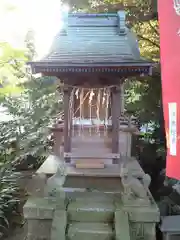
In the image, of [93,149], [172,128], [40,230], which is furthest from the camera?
[93,149]

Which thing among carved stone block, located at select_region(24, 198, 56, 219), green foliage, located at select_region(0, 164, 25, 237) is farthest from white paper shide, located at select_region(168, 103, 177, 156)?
green foliage, located at select_region(0, 164, 25, 237)

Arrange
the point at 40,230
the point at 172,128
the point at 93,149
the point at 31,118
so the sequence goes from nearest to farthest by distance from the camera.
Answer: the point at 172,128, the point at 40,230, the point at 93,149, the point at 31,118

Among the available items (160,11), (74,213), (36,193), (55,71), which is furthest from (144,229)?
Answer: (160,11)

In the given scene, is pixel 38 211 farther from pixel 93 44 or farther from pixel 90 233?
pixel 93 44

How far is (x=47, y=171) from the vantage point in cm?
727

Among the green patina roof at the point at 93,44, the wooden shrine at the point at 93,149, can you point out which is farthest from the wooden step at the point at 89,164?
the green patina roof at the point at 93,44

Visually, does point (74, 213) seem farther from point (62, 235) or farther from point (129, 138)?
point (129, 138)

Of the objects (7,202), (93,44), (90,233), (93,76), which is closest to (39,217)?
(90,233)

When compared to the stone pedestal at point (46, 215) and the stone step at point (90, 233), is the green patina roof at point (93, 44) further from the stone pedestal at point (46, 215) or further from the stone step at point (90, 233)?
the stone step at point (90, 233)

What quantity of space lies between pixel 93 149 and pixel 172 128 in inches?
199

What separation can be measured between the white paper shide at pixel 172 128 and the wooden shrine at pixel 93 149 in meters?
3.09

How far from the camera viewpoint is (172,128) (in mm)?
2863

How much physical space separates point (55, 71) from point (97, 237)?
3.56 meters

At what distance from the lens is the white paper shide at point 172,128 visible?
2.82 metres
